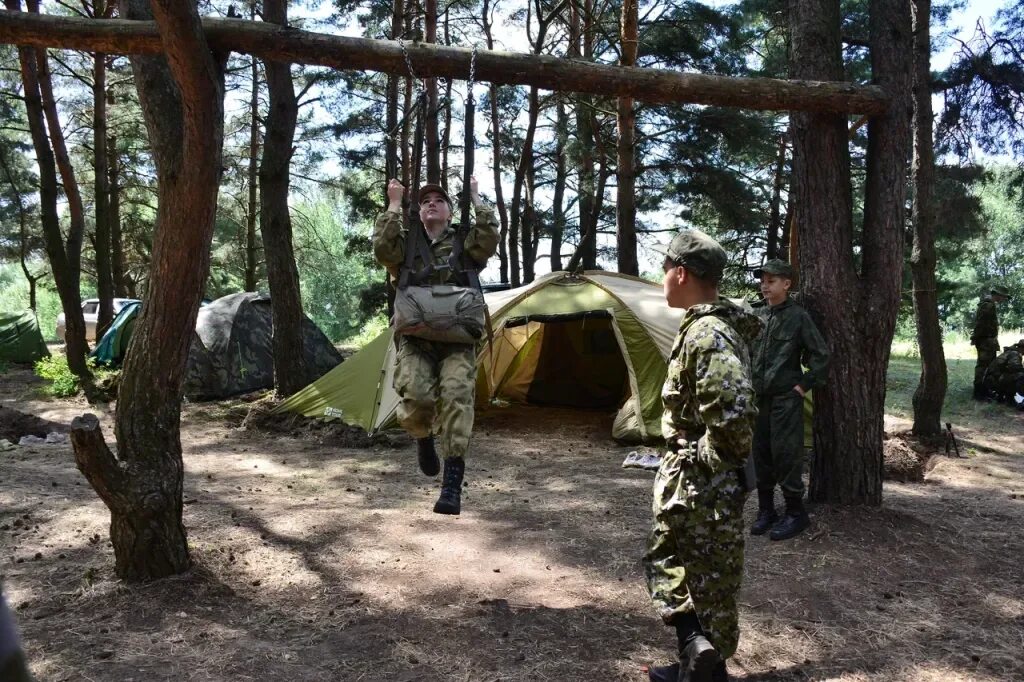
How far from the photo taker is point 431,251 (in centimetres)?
420

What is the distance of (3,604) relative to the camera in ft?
2.59

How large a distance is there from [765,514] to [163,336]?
12.2ft

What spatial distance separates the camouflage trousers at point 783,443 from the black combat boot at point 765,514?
1.7 inches

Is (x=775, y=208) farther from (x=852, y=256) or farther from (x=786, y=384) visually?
(x=786, y=384)

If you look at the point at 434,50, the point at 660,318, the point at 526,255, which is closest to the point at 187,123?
the point at 434,50

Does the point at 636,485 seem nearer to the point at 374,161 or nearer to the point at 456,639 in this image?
the point at 456,639

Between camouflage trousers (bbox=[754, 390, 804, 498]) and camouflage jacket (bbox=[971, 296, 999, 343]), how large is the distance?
8.43 meters

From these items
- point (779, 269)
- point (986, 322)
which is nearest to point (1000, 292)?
point (986, 322)

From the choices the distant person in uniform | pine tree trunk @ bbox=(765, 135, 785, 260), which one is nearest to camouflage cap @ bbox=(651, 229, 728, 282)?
the distant person in uniform

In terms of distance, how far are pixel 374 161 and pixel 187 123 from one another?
56.1ft

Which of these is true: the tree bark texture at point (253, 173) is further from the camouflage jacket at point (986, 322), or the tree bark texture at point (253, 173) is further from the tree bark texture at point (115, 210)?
the camouflage jacket at point (986, 322)

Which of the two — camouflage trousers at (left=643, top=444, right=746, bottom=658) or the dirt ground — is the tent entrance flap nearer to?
the dirt ground

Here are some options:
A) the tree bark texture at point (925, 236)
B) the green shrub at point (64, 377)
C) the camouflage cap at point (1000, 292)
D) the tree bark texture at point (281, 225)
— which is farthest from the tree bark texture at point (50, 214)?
the camouflage cap at point (1000, 292)

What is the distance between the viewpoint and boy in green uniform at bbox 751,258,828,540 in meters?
4.58
